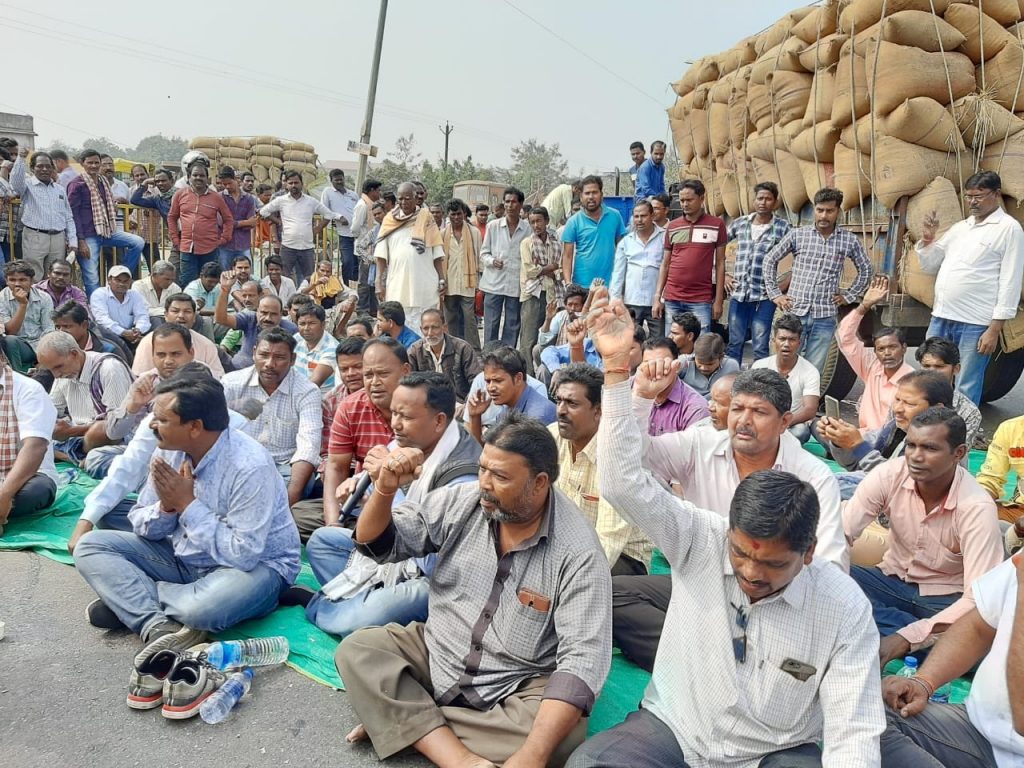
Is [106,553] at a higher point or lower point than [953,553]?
lower

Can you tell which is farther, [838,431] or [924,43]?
[924,43]

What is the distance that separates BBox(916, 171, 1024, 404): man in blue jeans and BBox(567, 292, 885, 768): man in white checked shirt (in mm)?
4356

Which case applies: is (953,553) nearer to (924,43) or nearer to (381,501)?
(381,501)

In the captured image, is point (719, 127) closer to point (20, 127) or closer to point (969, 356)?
point (969, 356)

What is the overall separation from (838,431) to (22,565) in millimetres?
3885

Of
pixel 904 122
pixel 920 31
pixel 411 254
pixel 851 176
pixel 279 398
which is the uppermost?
pixel 920 31

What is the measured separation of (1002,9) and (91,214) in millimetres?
8813

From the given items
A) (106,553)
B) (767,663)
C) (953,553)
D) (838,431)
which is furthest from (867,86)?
(106,553)

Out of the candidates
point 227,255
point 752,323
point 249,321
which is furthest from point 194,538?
point 227,255

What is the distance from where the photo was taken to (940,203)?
6.12 meters

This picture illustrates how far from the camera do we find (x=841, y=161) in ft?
22.4

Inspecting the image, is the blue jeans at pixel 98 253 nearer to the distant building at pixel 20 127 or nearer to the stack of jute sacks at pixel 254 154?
the distant building at pixel 20 127

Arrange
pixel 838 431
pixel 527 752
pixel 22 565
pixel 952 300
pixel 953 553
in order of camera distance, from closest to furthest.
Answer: pixel 527 752 → pixel 953 553 → pixel 838 431 → pixel 22 565 → pixel 952 300

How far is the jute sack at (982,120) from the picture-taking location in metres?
5.96
